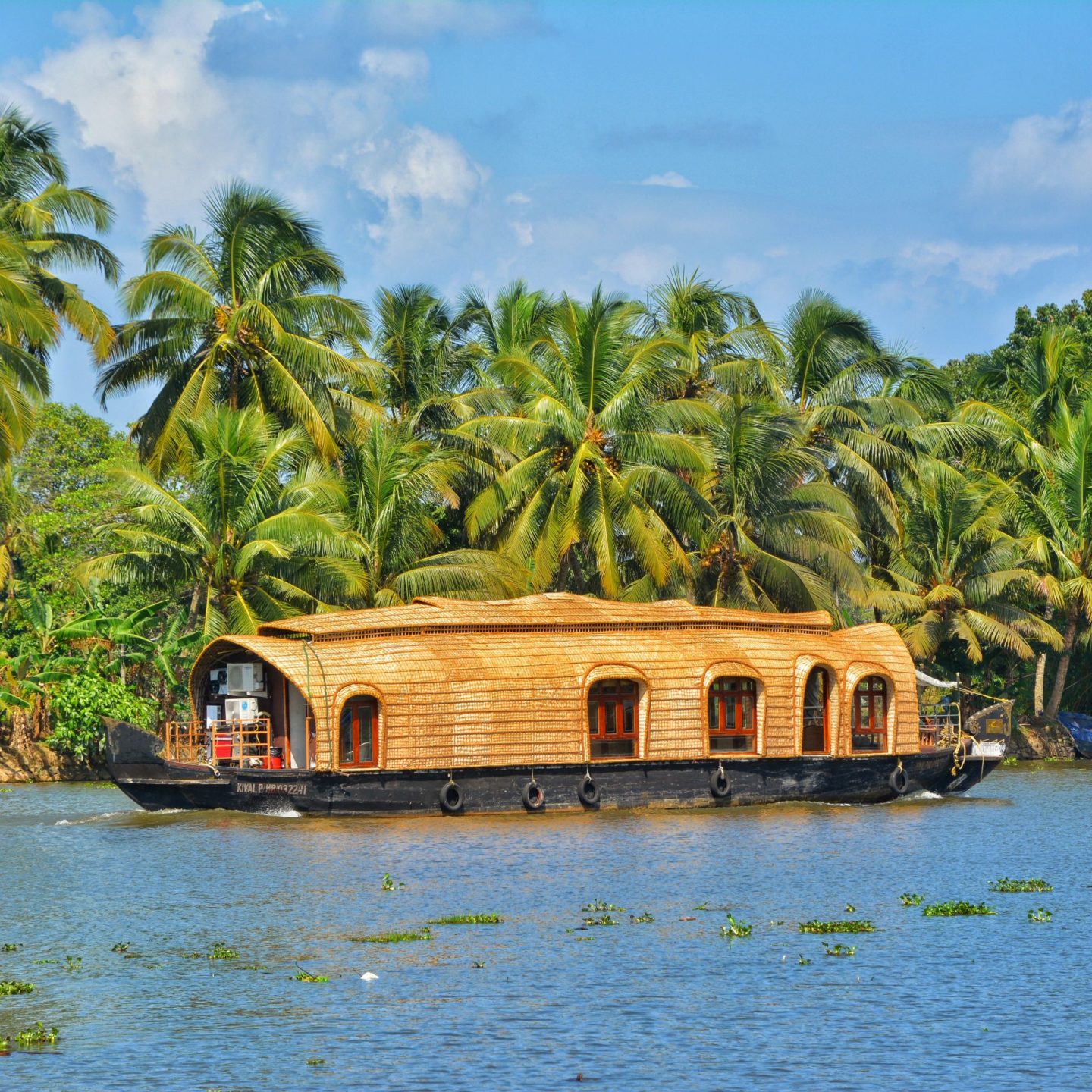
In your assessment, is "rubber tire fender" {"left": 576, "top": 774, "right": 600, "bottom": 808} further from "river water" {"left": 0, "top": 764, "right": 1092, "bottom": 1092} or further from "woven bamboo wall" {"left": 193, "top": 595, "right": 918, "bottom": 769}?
"river water" {"left": 0, "top": 764, "right": 1092, "bottom": 1092}

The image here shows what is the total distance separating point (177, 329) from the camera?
121ft

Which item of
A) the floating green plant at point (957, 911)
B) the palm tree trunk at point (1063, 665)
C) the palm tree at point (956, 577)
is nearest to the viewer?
the floating green plant at point (957, 911)

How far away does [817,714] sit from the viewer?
3122 centimetres

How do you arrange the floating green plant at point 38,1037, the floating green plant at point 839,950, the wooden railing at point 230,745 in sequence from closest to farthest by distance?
the floating green plant at point 38,1037 → the floating green plant at point 839,950 → the wooden railing at point 230,745

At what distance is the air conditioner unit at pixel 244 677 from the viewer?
28641mm

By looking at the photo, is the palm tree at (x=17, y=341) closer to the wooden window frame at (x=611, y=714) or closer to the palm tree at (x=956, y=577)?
the wooden window frame at (x=611, y=714)

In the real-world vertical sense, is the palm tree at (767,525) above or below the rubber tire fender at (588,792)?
above

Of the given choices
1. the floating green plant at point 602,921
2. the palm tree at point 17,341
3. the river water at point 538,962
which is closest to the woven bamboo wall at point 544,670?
the river water at point 538,962

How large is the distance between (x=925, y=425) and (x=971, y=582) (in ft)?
13.6

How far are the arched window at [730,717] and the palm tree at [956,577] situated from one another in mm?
12784

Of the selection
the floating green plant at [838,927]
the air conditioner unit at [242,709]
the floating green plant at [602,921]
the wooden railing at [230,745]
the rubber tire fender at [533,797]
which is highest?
the air conditioner unit at [242,709]

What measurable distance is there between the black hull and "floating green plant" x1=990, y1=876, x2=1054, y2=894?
8424mm

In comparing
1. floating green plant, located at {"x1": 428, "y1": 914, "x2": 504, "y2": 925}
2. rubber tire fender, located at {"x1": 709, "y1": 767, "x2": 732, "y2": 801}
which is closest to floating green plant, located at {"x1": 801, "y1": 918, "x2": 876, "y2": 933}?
floating green plant, located at {"x1": 428, "y1": 914, "x2": 504, "y2": 925}

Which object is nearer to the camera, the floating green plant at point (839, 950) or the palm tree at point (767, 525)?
the floating green plant at point (839, 950)
